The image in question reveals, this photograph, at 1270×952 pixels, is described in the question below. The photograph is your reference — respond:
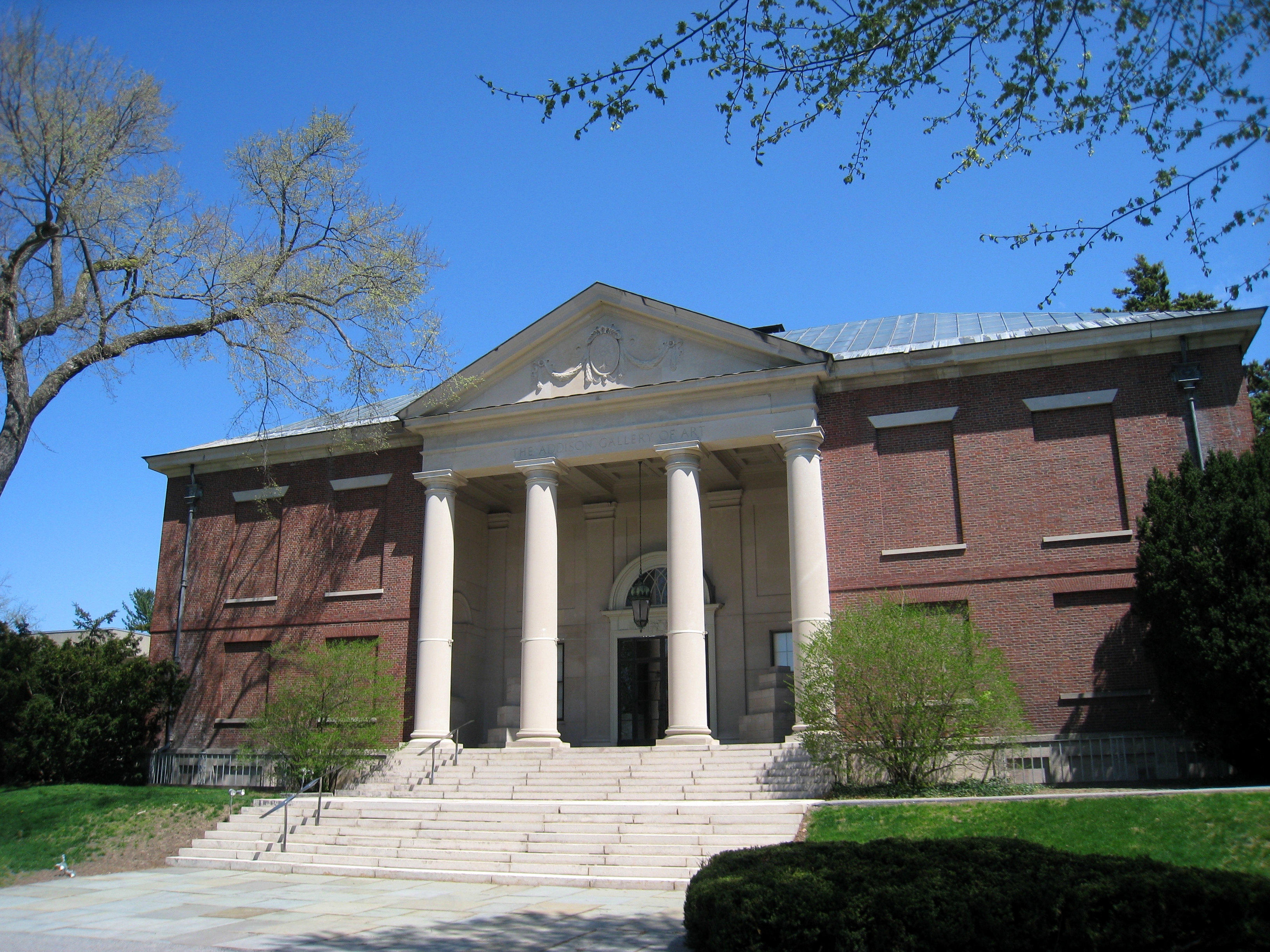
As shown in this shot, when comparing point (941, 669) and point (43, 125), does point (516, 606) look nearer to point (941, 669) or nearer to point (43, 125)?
point (941, 669)

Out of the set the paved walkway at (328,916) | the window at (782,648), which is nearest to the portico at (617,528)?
the window at (782,648)

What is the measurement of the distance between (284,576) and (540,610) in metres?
8.60

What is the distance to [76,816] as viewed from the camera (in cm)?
1947

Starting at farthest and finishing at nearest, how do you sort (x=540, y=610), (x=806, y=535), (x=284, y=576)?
1. (x=284, y=576)
2. (x=540, y=610)
3. (x=806, y=535)

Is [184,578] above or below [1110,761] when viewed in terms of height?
above

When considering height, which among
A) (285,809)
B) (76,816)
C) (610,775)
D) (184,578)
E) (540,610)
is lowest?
(76,816)

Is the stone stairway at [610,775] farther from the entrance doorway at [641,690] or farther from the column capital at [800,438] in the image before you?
the column capital at [800,438]

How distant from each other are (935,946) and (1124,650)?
49.1ft

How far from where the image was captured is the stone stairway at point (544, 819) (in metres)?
15.4

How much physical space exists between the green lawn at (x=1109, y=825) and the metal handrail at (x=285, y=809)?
939 cm

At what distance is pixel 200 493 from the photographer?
30.2 meters

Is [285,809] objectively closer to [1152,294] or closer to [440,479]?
[440,479]

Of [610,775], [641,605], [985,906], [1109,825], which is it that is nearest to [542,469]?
[641,605]

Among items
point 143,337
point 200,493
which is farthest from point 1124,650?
point 200,493
